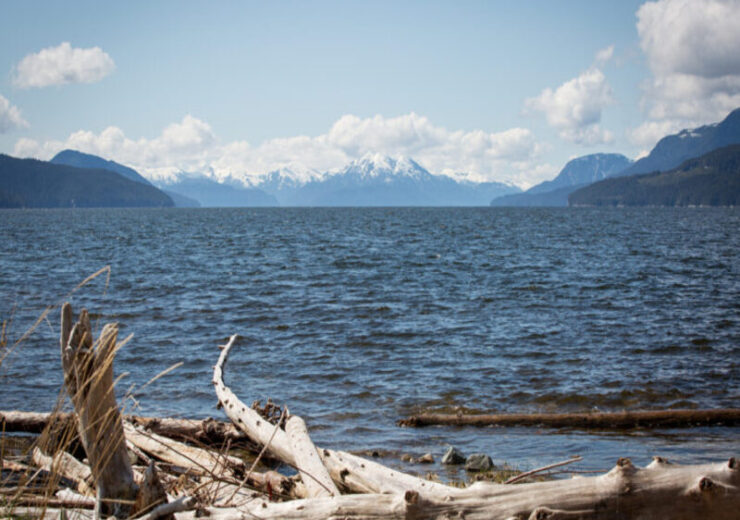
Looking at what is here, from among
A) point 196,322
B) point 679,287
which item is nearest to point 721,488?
point 196,322

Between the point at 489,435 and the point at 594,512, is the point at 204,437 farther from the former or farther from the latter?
the point at 594,512

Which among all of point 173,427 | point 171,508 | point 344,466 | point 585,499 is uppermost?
point 585,499

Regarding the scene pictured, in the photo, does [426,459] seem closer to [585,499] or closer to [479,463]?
[479,463]

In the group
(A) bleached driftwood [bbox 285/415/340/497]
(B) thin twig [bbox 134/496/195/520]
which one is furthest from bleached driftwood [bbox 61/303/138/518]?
(A) bleached driftwood [bbox 285/415/340/497]

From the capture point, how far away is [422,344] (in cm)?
1512

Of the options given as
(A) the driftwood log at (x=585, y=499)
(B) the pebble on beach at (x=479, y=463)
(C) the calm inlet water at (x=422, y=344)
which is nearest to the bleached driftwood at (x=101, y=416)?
(C) the calm inlet water at (x=422, y=344)

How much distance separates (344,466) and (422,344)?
9.66m

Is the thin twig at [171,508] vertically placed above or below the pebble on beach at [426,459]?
above

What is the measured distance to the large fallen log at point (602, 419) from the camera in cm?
956

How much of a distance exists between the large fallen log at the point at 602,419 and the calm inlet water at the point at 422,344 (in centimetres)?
22

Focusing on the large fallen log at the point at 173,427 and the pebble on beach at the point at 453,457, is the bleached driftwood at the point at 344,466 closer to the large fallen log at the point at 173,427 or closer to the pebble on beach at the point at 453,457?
the large fallen log at the point at 173,427

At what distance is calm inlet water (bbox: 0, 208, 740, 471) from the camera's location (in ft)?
31.7

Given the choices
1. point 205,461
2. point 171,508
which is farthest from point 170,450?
point 171,508

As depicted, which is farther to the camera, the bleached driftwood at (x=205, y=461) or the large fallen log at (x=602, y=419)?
the large fallen log at (x=602, y=419)
